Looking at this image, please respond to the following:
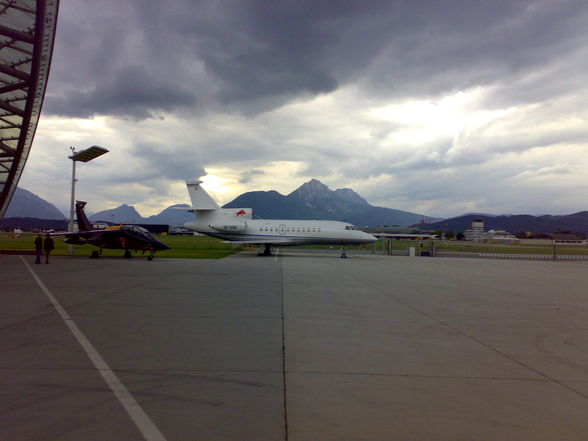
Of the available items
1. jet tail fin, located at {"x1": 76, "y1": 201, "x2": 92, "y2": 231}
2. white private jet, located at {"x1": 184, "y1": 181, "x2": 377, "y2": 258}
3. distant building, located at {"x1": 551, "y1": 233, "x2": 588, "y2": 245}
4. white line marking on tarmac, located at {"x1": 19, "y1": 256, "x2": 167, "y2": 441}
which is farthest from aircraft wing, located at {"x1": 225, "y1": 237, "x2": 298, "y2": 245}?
distant building, located at {"x1": 551, "y1": 233, "x2": 588, "y2": 245}

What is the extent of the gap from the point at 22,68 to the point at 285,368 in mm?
22759

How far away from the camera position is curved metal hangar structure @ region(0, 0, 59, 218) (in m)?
16.7

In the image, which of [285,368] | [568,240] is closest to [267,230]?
[285,368]

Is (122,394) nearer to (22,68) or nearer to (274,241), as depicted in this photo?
(22,68)

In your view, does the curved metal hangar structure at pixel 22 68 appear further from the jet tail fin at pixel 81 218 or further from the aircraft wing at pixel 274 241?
the aircraft wing at pixel 274 241

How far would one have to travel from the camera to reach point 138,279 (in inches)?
622

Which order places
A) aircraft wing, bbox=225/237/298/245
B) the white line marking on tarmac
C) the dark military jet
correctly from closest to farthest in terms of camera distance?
1. the white line marking on tarmac
2. the dark military jet
3. aircraft wing, bbox=225/237/298/245

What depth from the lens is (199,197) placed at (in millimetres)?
34812

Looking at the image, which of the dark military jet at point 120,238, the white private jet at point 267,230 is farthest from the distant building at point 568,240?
the dark military jet at point 120,238

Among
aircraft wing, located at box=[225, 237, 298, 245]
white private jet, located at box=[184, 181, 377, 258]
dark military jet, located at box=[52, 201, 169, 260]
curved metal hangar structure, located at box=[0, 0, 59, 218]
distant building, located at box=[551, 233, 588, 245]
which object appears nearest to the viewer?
curved metal hangar structure, located at box=[0, 0, 59, 218]

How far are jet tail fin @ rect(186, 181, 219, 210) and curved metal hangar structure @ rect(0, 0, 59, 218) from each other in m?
12.1

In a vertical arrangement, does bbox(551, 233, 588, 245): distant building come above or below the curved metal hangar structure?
below

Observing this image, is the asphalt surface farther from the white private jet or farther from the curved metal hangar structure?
the white private jet

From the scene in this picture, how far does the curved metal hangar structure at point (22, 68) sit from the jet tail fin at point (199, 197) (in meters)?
12.1
